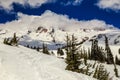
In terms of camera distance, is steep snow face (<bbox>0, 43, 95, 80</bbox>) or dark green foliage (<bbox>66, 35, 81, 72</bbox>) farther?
dark green foliage (<bbox>66, 35, 81, 72</bbox>)

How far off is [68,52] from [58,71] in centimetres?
1377

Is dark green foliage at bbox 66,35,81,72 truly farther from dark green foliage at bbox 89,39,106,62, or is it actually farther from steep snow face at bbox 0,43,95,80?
dark green foliage at bbox 89,39,106,62

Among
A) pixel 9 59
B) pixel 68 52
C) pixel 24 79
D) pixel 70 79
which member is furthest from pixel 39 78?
pixel 68 52

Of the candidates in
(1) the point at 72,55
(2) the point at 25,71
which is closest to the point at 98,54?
(1) the point at 72,55

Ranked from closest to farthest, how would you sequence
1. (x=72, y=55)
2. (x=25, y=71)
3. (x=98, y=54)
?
(x=25, y=71)
(x=72, y=55)
(x=98, y=54)

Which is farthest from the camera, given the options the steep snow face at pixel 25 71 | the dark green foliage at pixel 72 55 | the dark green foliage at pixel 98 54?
the dark green foliage at pixel 98 54

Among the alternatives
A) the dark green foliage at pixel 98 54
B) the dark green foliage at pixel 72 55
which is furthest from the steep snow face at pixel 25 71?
the dark green foliage at pixel 98 54

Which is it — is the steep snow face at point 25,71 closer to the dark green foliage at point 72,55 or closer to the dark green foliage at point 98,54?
the dark green foliage at point 72,55

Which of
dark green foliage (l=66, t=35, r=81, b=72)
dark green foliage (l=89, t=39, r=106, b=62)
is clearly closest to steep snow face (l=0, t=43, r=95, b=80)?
dark green foliage (l=66, t=35, r=81, b=72)

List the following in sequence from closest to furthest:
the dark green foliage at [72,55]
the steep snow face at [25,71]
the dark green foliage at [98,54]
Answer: the steep snow face at [25,71]
the dark green foliage at [72,55]
the dark green foliage at [98,54]

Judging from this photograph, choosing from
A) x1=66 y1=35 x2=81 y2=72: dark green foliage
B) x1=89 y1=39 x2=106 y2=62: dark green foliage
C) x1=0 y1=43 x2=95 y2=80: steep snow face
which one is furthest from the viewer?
x1=89 y1=39 x2=106 y2=62: dark green foliage

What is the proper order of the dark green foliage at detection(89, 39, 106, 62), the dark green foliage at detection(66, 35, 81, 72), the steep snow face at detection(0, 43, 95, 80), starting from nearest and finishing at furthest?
the steep snow face at detection(0, 43, 95, 80) < the dark green foliage at detection(66, 35, 81, 72) < the dark green foliage at detection(89, 39, 106, 62)

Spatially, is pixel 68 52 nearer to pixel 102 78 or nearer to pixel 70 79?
pixel 102 78

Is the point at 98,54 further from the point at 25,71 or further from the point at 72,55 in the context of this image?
the point at 25,71
